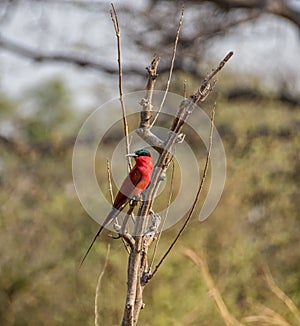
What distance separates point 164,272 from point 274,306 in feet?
3.25

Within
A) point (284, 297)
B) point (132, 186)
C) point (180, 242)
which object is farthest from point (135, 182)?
point (180, 242)

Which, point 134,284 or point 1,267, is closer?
point 134,284

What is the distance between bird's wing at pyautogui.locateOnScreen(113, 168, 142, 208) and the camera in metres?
2.21

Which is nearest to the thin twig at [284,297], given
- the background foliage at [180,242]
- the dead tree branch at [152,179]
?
the background foliage at [180,242]

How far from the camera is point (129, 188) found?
221 centimetres

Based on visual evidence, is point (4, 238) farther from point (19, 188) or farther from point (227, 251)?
point (227, 251)

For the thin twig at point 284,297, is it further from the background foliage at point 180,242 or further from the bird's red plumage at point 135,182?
the bird's red plumage at point 135,182

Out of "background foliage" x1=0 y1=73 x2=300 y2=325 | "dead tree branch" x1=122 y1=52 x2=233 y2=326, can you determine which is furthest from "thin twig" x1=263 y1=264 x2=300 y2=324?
"dead tree branch" x1=122 y1=52 x2=233 y2=326

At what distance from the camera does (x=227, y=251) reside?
26.2 feet

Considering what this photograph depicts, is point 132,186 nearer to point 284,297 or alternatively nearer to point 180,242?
point 284,297

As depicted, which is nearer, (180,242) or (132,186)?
(132,186)

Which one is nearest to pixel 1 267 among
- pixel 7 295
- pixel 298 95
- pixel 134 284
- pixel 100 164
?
pixel 7 295

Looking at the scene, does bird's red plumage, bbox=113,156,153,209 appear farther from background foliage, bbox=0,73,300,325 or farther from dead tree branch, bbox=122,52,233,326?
background foliage, bbox=0,73,300,325

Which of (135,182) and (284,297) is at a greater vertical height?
(284,297)
